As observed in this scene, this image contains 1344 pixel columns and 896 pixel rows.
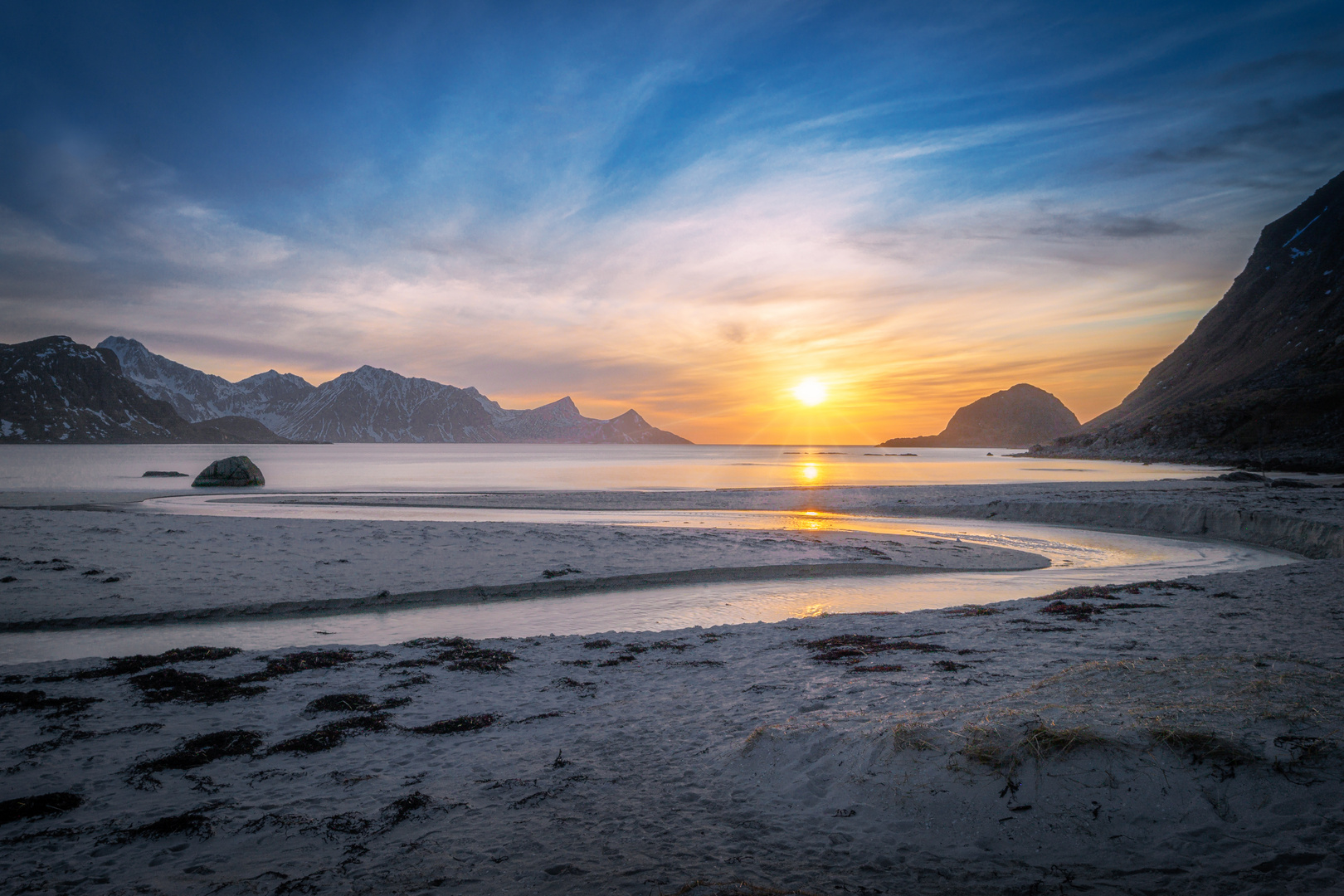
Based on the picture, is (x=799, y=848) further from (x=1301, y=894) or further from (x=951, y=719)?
(x=1301, y=894)

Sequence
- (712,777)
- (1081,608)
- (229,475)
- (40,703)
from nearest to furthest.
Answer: (712,777)
(40,703)
(1081,608)
(229,475)

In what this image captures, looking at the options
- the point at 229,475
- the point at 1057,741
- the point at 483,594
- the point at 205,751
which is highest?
the point at 229,475

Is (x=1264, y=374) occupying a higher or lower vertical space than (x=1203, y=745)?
higher

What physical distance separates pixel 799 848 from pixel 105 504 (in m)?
42.1

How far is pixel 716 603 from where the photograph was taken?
1561 cm

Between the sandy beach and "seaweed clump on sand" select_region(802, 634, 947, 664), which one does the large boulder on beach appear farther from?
"seaweed clump on sand" select_region(802, 634, 947, 664)

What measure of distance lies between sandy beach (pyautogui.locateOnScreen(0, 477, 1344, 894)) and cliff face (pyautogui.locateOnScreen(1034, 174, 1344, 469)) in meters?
75.5

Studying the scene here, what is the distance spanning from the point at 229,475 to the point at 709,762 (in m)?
53.0

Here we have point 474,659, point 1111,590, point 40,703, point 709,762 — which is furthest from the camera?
point 1111,590

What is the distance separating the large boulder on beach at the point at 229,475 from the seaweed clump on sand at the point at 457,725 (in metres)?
48.7

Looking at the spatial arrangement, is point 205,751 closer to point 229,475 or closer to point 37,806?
point 37,806

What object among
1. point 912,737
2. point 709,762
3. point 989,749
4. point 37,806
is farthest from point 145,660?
point 989,749

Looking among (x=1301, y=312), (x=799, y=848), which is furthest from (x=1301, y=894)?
(x=1301, y=312)

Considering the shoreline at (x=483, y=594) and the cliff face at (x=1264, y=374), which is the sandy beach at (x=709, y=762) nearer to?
the shoreline at (x=483, y=594)
